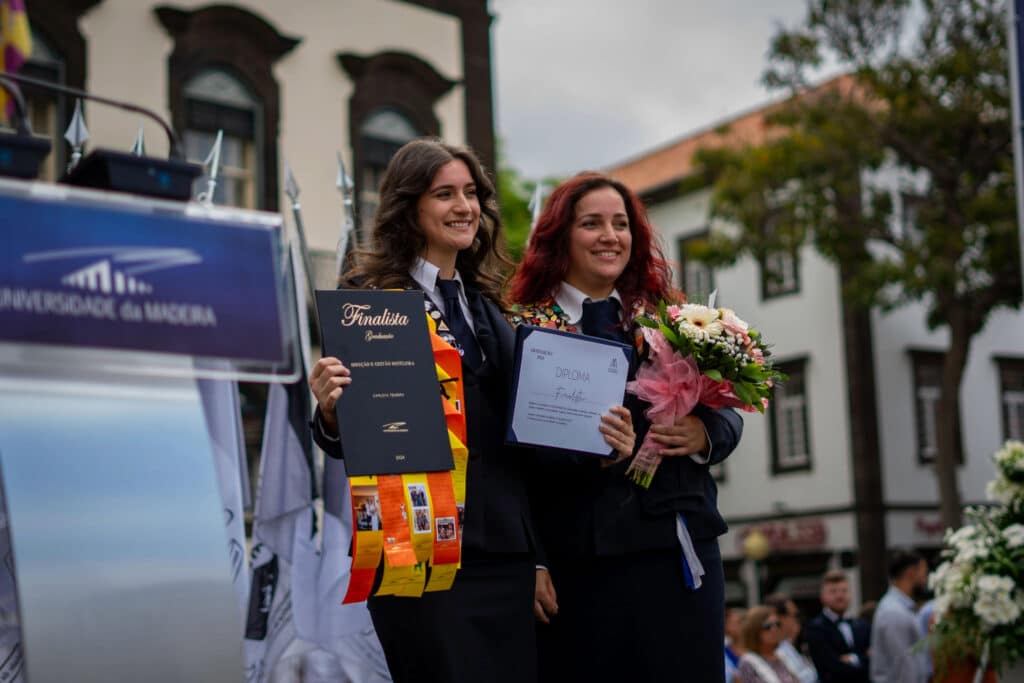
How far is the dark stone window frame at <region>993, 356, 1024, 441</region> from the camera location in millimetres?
27750

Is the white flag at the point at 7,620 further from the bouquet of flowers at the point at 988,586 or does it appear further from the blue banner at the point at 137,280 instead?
the bouquet of flowers at the point at 988,586

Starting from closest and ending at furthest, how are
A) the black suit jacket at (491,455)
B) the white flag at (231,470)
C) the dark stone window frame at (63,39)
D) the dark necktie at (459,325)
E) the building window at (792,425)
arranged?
the black suit jacket at (491,455) → the dark necktie at (459,325) → the white flag at (231,470) → the dark stone window frame at (63,39) → the building window at (792,425)

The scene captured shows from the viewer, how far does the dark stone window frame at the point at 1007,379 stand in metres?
27.8

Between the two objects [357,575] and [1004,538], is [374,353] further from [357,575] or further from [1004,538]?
[1004,538]

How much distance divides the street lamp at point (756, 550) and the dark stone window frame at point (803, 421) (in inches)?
53.1

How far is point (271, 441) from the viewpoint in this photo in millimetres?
4543

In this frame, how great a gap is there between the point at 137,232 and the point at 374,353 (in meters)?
0.79

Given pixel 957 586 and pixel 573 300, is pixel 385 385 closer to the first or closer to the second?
pixel 573 300

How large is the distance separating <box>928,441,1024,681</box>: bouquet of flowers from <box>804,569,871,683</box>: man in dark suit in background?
11.1 ft

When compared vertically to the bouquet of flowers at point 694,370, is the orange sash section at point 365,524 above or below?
below

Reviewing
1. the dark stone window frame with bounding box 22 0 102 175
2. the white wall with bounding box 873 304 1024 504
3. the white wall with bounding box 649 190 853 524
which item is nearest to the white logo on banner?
the dark stone window frame with bounding box 22 0 102 175

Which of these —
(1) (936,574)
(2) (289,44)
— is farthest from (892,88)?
(1) (936,574)

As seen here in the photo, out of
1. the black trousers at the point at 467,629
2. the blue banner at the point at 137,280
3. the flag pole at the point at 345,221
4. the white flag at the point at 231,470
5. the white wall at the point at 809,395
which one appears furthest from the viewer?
the white wall at the point at 809,395

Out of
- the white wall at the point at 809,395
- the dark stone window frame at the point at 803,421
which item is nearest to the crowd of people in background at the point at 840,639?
the white wall at the point at 809,395
